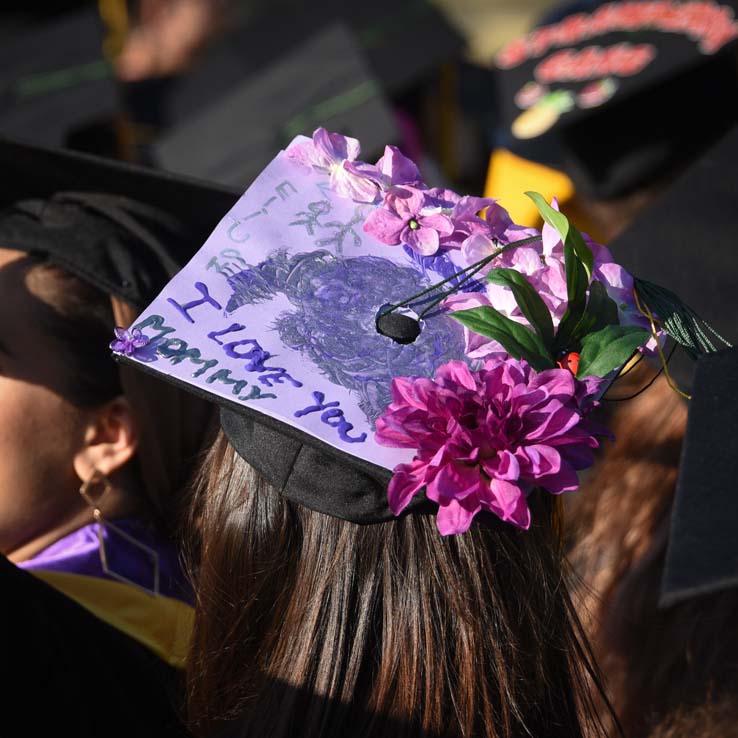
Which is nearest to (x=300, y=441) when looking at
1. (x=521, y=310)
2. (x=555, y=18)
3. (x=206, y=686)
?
(x=521, y=310)

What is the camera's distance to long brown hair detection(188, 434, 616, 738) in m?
0.98

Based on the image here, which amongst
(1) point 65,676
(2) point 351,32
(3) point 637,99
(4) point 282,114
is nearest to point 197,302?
(1) point 65,676

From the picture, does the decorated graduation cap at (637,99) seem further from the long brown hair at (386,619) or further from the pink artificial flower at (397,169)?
the long brown hair at (386,619)

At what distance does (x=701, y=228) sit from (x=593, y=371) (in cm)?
72

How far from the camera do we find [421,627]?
986mm

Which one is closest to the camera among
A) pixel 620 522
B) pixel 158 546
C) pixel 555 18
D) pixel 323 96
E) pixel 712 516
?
pixel 712 516

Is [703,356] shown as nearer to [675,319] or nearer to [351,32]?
[675,319]

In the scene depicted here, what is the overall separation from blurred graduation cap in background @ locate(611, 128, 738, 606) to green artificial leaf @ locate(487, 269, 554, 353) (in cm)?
14

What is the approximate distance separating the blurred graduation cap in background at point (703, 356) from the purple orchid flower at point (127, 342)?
1.62 feet

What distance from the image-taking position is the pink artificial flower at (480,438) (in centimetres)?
81

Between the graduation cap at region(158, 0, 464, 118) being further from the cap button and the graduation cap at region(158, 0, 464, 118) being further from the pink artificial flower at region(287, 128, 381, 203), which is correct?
the cap button

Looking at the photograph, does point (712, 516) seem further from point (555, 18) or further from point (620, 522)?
point (555, 18)

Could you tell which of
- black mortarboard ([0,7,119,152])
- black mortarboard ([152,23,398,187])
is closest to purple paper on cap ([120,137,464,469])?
black mortarboard ([152,23,398,187])

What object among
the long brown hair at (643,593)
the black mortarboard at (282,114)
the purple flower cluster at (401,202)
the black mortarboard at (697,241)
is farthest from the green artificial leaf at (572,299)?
the black mortarboard at (282,114)
